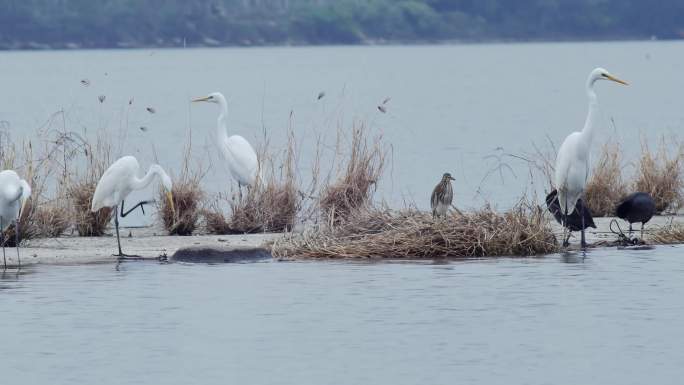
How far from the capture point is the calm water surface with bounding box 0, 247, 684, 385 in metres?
9.68

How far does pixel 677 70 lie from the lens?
3829 inches

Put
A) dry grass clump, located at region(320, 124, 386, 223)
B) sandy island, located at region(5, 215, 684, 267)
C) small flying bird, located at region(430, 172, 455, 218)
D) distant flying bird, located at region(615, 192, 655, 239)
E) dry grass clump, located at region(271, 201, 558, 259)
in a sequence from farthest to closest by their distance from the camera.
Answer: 1. dry grass clump, located at region(320, 124, 386, 223)
2. distant flying bird, located at region(615, 192, 655, 239)
3. small flying bird, located at region(430, 172, 455, 218)
4. sandy island, located at region(5, 215, 684, 267)
5. dry grass clump, located at region(271, 201, 558, 259)

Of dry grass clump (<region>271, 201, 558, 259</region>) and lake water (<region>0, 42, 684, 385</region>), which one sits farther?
dry grass clump (<region>271, 201, 558, 259</region>)

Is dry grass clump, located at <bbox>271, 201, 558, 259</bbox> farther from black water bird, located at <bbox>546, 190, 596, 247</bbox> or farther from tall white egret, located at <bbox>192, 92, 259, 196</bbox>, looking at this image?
tall white egret, located at <bbox>192, 92, 259, 196</bbox>

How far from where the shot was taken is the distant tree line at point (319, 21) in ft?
400

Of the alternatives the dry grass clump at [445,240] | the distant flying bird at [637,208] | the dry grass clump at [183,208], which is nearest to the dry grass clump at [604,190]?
the distant flying bird at [637,208]

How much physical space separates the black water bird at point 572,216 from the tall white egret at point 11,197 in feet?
16.0

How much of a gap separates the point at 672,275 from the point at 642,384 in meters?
4.00

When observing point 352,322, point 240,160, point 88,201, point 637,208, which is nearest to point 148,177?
point 88,201

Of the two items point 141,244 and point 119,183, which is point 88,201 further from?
point 119,183

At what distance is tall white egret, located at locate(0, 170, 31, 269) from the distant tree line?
4131 inches

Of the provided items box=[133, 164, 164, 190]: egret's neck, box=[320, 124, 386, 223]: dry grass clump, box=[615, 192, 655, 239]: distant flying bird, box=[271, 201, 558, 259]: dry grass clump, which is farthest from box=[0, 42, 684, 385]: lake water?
box=[320, 124, 386, 223]: dry grass clump

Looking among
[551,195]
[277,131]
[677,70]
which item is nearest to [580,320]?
[551,195]

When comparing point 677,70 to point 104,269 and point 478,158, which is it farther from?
point 104,269
